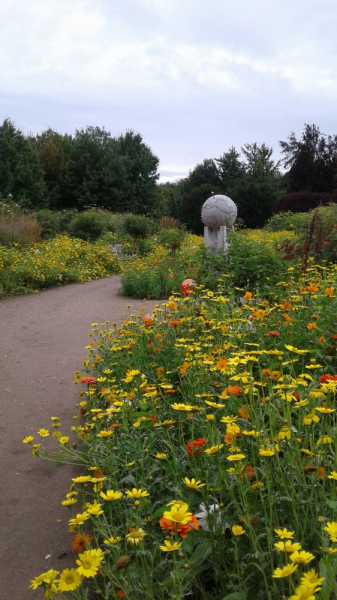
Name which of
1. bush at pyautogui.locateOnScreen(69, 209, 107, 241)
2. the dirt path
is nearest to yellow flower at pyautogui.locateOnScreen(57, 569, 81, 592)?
the dirt path

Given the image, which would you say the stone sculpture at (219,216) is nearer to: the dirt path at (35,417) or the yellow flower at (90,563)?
the dirt path at (35,417)

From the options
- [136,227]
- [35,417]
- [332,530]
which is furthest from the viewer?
[136,227]

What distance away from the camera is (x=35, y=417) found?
326cm

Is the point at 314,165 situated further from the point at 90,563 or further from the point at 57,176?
the point at 90,563

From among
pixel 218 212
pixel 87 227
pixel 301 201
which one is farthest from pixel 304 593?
pixel 301 201

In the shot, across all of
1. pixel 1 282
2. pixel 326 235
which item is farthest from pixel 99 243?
pixel 326 235

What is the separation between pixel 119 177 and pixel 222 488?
27672 mm

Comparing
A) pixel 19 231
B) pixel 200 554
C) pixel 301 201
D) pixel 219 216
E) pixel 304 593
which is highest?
pixel 301 201

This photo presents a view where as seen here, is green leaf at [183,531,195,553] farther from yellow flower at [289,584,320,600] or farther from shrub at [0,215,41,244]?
shrub at [0,215,41,244]

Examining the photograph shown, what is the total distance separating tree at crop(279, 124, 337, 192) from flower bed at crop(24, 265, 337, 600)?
87.6 feet

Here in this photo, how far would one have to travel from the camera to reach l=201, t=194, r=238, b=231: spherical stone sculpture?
8.57 m

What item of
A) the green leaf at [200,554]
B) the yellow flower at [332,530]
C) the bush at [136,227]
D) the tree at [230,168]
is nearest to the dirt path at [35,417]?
the green leaf at [200,554]

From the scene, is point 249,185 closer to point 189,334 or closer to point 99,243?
point 99,243

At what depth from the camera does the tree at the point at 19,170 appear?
930 inches
